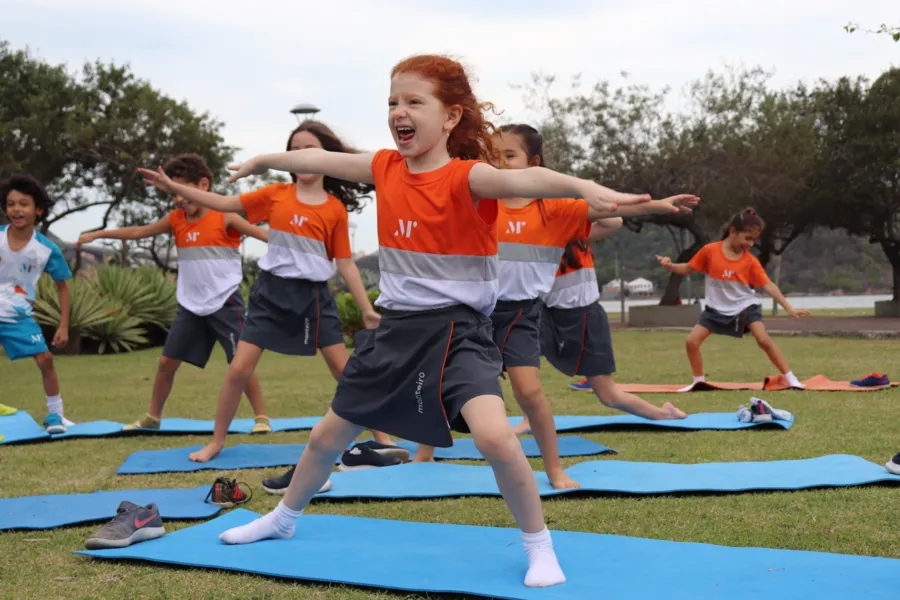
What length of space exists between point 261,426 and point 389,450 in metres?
1.78

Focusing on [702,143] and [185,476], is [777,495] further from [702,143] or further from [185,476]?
[702,143]

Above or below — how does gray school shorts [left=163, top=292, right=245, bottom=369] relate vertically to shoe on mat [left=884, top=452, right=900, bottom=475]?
above

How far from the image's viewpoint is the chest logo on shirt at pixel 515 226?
496cm

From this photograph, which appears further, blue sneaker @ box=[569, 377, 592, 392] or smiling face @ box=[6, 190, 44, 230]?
blue sneaker @ box=[569, 377, 592, 392]

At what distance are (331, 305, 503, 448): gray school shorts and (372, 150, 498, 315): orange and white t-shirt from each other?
0.19 ft

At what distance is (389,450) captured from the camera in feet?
17.9

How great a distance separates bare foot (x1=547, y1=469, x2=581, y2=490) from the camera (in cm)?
445

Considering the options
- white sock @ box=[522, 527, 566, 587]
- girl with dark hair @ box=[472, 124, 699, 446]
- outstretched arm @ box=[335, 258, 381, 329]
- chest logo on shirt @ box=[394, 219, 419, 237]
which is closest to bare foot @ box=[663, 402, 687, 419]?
girl with dark hair @ box=[472, 124, 699, 446]

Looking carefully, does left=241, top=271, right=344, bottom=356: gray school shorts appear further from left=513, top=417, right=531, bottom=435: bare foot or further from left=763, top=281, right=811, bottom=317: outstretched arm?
left=763, top=281, right=811, bottom=317: outstretched arm

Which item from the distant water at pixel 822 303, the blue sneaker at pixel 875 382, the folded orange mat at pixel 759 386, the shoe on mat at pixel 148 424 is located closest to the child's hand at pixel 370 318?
the shoe on mat at pixel 148 424

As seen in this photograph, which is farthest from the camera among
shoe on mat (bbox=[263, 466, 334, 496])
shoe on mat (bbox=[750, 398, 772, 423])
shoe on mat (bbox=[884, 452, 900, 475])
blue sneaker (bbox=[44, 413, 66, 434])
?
blue sneaker (bbox=[44, 413, 66, 434])

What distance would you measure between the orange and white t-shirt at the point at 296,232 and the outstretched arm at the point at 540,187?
2.65 m

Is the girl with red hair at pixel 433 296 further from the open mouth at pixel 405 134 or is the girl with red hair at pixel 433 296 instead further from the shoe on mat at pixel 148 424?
the shoe on mat at pixel 148 424

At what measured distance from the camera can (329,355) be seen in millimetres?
5938
